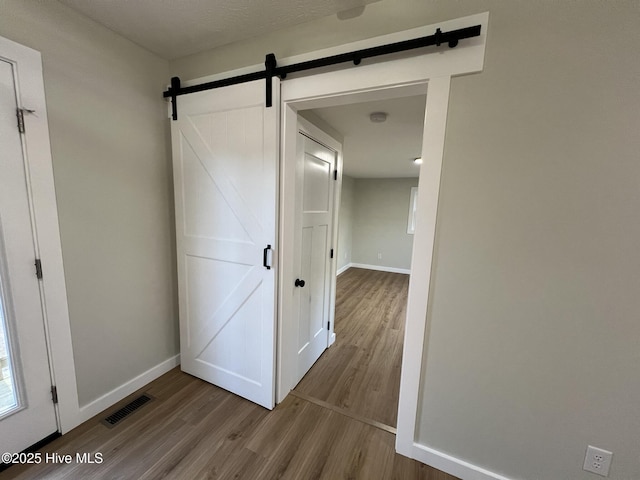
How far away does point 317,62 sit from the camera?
1.37 m

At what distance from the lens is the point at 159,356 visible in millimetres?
2090

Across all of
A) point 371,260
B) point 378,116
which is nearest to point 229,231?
point 378,116

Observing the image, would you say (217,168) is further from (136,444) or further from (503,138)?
(136,444)

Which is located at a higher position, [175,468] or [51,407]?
[51,407]

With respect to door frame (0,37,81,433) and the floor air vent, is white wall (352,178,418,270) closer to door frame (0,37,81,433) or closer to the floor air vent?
the floor air vent

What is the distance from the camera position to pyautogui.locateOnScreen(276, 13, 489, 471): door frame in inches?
46.7

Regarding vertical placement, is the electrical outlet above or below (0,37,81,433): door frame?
below

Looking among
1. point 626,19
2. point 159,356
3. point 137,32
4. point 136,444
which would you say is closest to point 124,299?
point 159,356

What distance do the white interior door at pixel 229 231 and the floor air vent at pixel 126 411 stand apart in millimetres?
385

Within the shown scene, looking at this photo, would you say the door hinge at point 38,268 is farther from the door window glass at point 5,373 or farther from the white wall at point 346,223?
the white wall at point 346,223

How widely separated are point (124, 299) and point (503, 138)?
2466 mm

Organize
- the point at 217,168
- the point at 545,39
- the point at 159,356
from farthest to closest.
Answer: the point at 159,356 → the point at 217,168 → the point at 545,39

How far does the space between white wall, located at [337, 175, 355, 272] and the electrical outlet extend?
183 inches

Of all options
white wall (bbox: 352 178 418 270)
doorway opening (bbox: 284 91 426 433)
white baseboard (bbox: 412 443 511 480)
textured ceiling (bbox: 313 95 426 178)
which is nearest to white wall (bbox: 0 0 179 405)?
doorway opening (bbox: 284 91 426 433)
